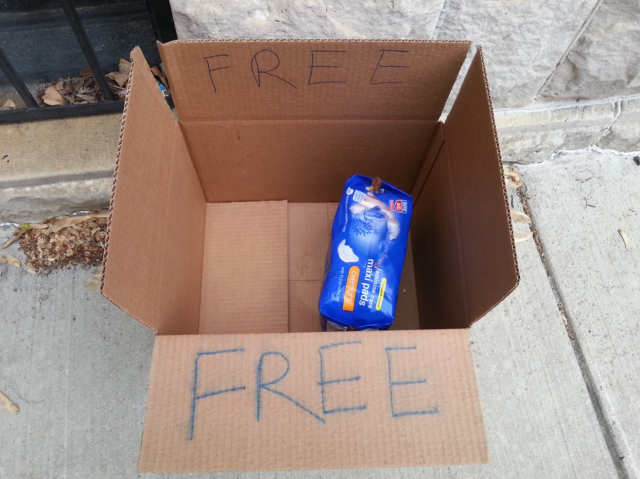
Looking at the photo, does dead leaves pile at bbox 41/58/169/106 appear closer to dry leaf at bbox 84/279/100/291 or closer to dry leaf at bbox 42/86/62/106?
dry leaf at bbox 42/86/62/106

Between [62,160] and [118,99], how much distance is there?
0.91 feet

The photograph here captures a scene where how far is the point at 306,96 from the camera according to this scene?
1.06 metres

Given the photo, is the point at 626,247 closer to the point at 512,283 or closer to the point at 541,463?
the point at 541,463

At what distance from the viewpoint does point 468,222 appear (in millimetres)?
953

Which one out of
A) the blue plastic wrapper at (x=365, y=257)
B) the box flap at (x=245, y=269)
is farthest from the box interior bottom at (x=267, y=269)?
the blue plastic wrapper at (x=365, y=257)

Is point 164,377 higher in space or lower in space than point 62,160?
lower

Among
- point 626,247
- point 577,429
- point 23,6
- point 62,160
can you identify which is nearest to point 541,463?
point 577,429

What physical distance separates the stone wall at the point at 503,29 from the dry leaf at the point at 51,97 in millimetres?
616

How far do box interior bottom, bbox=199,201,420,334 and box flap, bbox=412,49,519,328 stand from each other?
7.8 inches

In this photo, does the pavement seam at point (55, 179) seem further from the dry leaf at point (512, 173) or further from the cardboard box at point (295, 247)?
the dry leaf at point (512, 173)

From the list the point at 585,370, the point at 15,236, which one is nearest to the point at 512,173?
the point at 585,370

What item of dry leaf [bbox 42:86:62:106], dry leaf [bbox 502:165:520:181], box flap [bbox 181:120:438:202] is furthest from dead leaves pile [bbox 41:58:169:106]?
dry leaf [bbox 502:165:520:181]

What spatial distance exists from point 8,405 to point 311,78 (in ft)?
3.90

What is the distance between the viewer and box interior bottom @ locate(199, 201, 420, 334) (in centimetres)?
125
